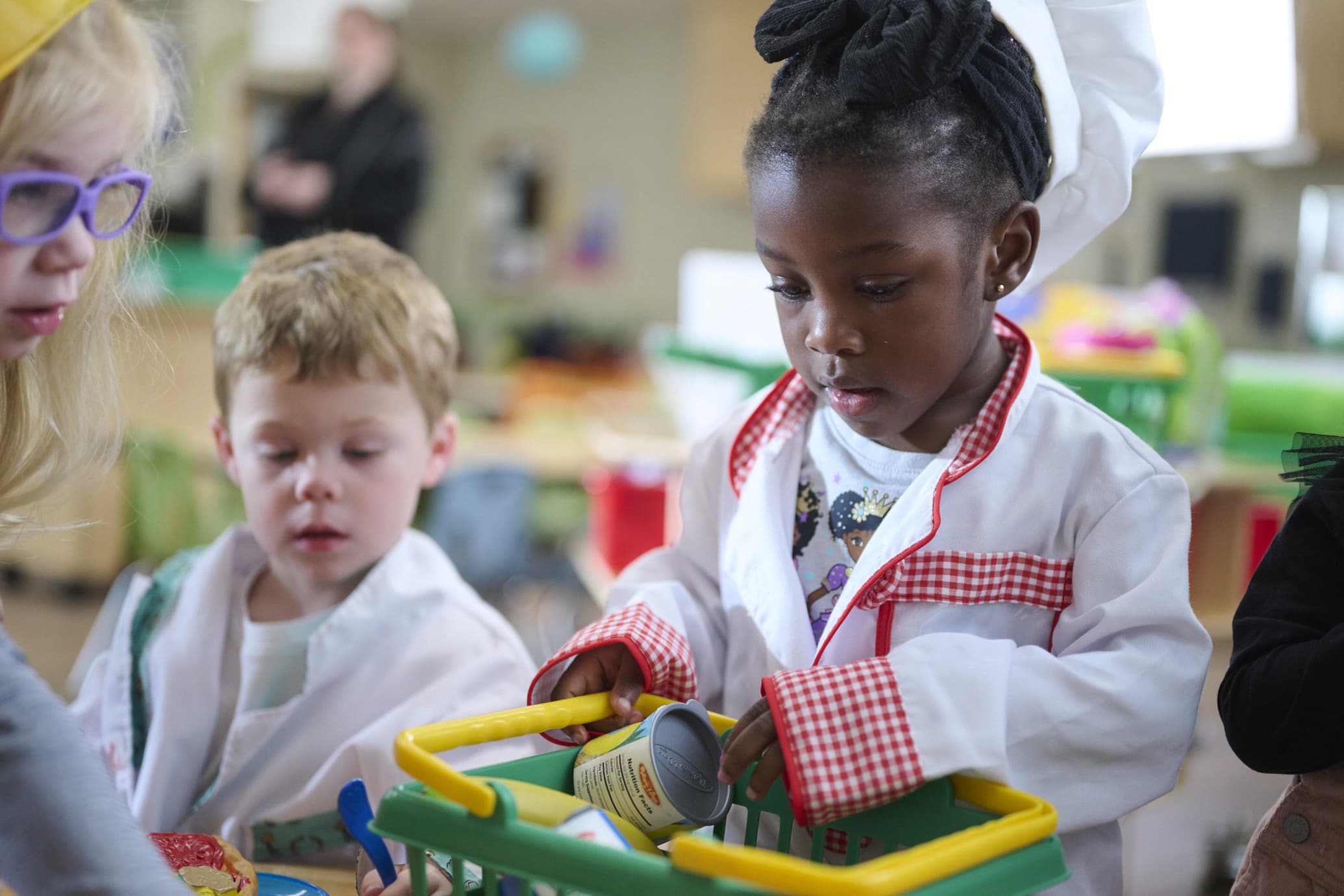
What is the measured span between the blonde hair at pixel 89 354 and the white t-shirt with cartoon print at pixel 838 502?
67cm

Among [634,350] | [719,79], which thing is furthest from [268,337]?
[634,350]

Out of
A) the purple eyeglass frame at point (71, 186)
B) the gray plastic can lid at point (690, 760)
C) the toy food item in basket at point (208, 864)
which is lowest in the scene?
the toy food item in basket at point (208, 864)

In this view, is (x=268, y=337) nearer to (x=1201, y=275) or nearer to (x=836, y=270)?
(x=836, y=270)

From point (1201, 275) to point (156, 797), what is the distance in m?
5.13

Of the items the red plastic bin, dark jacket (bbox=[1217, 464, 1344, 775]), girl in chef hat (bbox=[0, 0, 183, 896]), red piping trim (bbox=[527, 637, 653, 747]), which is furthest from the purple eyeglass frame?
the red plastic bin

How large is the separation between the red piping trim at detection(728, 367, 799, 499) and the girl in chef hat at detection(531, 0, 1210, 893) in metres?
0.05

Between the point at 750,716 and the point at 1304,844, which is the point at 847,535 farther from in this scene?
the point at 1304,844

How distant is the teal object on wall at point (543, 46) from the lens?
8453 millimetres

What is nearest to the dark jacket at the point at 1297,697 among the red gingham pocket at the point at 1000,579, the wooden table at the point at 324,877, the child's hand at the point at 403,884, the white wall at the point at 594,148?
the red gingham pocket at the point at 1000,579

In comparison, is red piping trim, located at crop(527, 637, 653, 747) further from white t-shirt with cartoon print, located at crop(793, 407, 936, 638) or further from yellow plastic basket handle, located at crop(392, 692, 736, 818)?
white t-shirt with cartoon print, located at crop(793, 407, 936, 638)

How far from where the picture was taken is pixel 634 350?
8938mm

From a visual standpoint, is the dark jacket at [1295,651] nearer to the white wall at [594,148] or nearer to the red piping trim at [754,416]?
the red piping trim at [754,416]

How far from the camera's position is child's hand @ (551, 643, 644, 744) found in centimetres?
109

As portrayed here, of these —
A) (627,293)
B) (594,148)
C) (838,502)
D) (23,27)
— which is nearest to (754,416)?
(838,502)
